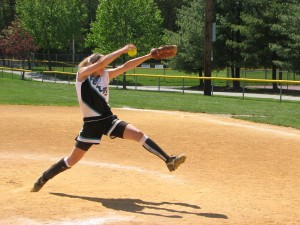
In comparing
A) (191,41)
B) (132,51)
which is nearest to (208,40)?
(191,41)

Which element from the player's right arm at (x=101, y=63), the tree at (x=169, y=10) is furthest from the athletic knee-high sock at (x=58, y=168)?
the tree at (x=169, y=10)

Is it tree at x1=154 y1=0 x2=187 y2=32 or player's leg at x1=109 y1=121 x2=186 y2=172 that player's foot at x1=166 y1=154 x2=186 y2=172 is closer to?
player's leg at x1=109 y1=121 x2=186 y2=172

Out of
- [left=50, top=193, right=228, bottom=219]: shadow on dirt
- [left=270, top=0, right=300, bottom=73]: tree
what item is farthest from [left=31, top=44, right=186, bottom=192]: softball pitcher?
[left=270, top=0, right=300, bottom=73]: tree

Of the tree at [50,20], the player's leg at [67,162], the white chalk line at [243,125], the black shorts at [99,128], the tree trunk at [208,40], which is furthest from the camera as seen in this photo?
the tree at [50,20]

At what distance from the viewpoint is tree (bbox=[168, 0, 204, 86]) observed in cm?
3947

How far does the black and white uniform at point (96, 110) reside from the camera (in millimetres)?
6582

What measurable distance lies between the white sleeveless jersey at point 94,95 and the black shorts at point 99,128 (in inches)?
2.9

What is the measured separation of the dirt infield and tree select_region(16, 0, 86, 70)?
40.8 metres

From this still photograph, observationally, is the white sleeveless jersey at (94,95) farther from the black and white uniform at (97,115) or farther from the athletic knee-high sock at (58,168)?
the athletic knee-high sock at (58,168)

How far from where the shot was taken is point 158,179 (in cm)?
809

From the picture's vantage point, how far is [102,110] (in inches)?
263

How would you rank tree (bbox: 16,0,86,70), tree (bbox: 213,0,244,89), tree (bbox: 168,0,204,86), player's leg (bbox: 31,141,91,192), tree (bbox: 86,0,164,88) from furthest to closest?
tree (bbox: 16,0,86,70) < tree (bbox: 86,0,164,88) < tree (bbox: 213,0,244,89) < tree (bbox: 168,0,204,86) < player's leg (bbox: 31,141,91,192)

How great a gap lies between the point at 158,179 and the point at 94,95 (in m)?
2.17

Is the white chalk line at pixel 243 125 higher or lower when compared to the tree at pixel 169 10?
→ lower
